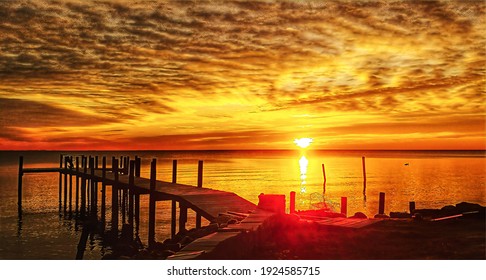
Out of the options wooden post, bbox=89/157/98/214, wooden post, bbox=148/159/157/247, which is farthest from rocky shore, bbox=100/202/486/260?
wooden post, bbox=89/157/98/214

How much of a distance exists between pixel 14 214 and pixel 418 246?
31796 millimetres

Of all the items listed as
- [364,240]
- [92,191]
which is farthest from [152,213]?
[92,191]

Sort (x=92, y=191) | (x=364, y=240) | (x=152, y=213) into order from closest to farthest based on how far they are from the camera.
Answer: (x=364, y=240) → (x=152, y=213) → (x=92, y=191)

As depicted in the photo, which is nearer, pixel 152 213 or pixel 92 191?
pixel 152 213

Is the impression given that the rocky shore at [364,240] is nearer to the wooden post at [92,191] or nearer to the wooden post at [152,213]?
the wooden post at [152,213]

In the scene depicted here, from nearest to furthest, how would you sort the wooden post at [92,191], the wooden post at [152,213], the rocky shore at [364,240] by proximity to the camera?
the rocky shore at [364,240] < the wooden post at [152,213] < the wooden post at [92,191]

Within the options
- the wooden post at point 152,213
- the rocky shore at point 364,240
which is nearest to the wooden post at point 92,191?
the wooden post at point 152,213

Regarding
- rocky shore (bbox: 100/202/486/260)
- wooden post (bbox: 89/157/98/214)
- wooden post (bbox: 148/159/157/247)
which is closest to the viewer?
rocky shore (bbox: 100/202/486/260)

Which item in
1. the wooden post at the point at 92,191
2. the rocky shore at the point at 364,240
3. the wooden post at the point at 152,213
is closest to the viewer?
the rocky shore at the point at 364,240

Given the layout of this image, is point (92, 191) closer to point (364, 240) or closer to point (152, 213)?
point (152, 213)

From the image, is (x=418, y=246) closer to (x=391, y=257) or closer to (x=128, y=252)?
(x=391, y=257)

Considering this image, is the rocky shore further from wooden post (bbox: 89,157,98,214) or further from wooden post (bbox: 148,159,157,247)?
wooden post (bbox: 89,157,98,214)
